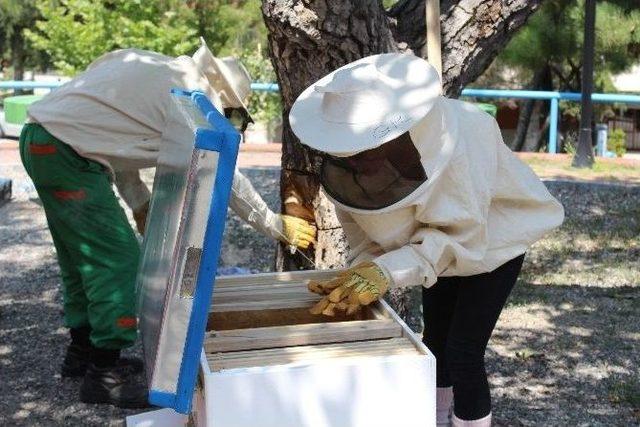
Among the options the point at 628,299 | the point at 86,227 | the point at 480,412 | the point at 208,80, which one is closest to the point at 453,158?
the point at 480,412

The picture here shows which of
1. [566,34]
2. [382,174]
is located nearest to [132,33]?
[566,34]

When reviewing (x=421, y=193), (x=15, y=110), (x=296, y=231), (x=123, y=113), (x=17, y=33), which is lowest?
(x=17, y=33)

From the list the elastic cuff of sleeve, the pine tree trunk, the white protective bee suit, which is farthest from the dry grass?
→ the white protective bee suit

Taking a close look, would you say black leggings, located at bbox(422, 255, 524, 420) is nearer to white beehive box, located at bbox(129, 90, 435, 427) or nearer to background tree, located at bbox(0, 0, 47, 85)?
white beehive box, located at bbox(129, 90, 435, 427)

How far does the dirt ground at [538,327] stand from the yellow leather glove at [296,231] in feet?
3.46

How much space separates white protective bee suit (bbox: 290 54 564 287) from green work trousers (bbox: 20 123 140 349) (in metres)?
1.45

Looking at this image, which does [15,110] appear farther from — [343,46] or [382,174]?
[382,174]

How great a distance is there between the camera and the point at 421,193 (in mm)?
2674

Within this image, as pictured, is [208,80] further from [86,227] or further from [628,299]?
[628,299]

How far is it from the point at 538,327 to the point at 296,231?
1.78 m

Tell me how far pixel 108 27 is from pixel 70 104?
1296 centimetres

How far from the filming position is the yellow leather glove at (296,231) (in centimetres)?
426

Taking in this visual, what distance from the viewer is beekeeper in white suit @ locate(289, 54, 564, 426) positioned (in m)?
2.62

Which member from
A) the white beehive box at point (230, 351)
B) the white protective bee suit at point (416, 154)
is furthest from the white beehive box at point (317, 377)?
the white protective bee suit at point (416, 154)
